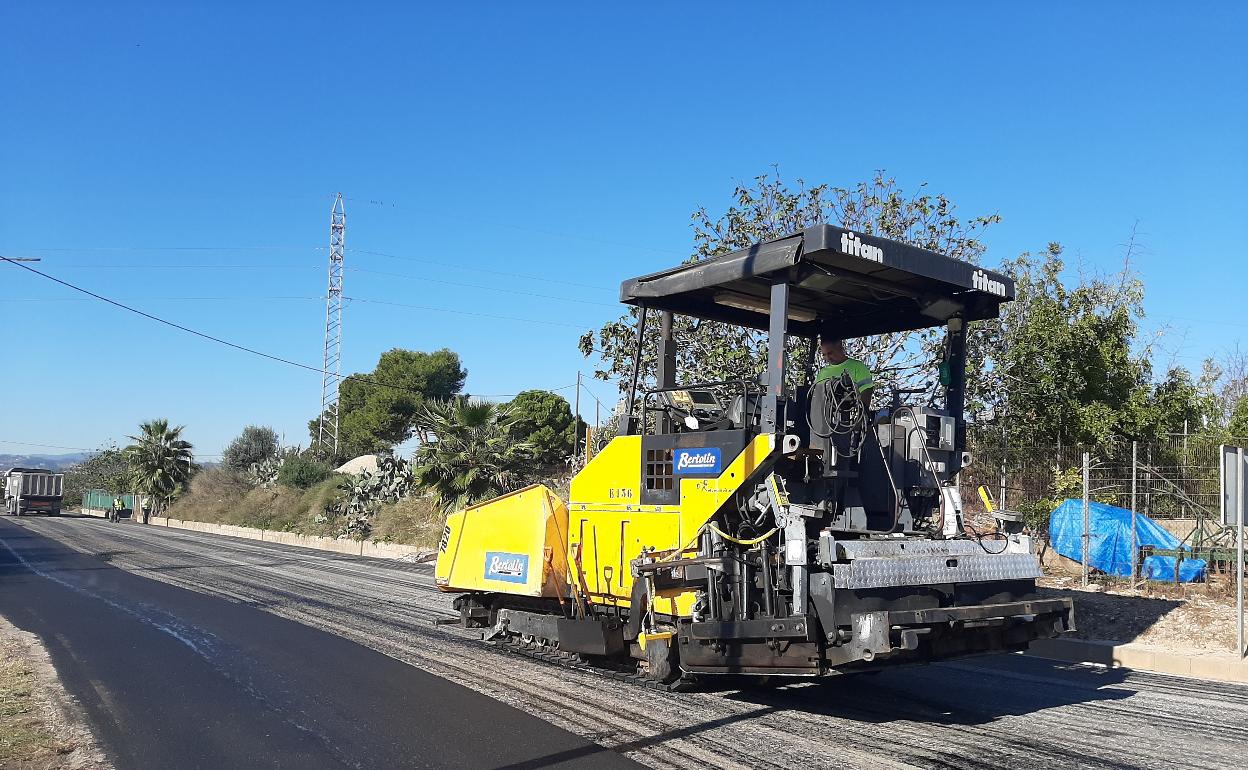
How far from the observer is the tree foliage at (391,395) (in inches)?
2172

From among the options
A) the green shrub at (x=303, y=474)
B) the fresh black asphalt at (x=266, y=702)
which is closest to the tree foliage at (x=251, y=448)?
the green shrub at (x=303, y=474)

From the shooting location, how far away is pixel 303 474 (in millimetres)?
41562

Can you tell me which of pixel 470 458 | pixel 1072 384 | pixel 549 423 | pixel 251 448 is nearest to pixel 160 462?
pixel 251 448

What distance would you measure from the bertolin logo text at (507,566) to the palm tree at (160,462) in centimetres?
4577

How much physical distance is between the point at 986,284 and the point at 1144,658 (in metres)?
4.57

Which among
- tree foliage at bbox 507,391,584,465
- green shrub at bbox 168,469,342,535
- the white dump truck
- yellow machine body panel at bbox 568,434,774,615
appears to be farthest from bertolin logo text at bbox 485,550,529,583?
the white dump truck

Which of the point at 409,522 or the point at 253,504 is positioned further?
the point at 253,504

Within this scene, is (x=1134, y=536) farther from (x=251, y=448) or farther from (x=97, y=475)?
(x=97, y=475)

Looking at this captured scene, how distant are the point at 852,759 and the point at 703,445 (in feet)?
7.40

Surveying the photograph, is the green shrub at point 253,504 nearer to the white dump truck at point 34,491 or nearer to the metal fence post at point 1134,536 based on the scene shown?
the white dump truck at point 34,491

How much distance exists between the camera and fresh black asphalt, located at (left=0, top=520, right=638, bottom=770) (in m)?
5.56

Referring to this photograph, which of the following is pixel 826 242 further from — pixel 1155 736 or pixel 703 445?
pixel 1155 736

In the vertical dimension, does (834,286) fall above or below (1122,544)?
above

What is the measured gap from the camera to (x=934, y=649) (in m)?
6.09
